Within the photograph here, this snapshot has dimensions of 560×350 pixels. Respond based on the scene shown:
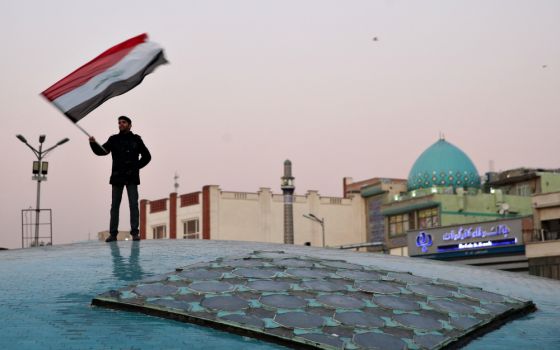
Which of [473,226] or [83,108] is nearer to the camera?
[83,108]

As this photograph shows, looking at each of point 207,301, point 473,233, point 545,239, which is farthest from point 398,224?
point 207,301

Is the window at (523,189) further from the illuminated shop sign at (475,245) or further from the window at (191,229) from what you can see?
the window at (191,229)

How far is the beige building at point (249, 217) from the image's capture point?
68375mm

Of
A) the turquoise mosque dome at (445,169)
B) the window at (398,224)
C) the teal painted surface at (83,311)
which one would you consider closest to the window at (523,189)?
the turquoise mosque dome at (445,169)

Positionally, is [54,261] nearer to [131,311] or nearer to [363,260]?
[131,311]

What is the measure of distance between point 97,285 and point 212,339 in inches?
104

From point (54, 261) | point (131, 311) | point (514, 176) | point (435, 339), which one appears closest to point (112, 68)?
point (54, 261)

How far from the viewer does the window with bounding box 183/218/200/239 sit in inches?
2753

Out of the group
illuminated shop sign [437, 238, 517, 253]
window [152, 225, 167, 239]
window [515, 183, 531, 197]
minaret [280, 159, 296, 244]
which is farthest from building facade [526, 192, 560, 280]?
window [152, 225, 167, 239]

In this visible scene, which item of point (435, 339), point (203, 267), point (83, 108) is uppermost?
point (83, 108)

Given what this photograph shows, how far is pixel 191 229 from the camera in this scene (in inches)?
2785

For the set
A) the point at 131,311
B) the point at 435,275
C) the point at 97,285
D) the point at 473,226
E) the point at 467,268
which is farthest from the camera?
the point at 473,226

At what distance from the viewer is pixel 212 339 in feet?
25.0

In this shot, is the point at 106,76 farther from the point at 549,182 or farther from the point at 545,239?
the point at 549,182
